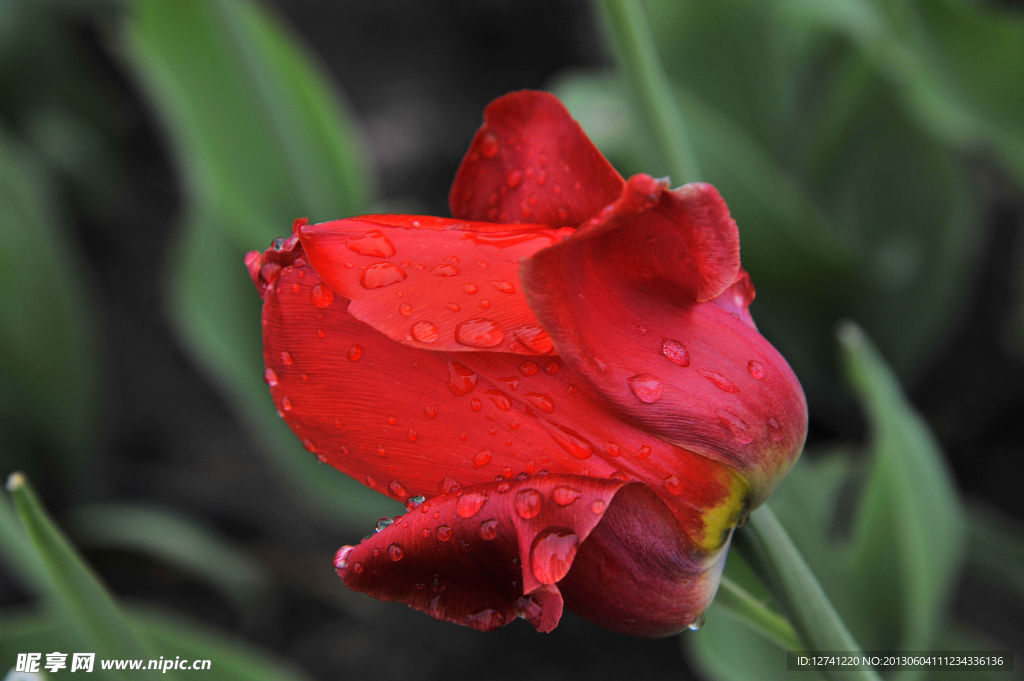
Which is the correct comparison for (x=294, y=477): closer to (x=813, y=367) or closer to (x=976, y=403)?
(x=813, y=367)

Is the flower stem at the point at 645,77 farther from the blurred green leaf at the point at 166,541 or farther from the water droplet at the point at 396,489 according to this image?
the blurred green leaf at the point at 166,541

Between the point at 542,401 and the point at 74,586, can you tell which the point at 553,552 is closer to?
the point at 542,401

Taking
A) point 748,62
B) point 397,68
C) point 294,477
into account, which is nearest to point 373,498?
point 294,477

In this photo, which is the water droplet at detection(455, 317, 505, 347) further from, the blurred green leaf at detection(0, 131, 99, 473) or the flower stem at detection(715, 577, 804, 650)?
the blurred green leaf at detection(0, 131, 99, 473)

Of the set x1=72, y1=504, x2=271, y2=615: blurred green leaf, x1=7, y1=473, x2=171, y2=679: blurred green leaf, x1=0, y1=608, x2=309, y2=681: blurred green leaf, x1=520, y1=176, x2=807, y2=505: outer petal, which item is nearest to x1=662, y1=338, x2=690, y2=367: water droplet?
x1=520, y1=176, x2=807, y2=505: outer petal

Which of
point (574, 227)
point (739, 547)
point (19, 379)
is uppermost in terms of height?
point (574, 227)

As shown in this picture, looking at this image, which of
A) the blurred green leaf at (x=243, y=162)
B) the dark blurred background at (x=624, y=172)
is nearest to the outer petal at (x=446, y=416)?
the dark blurred background at (x=624, y=172)
